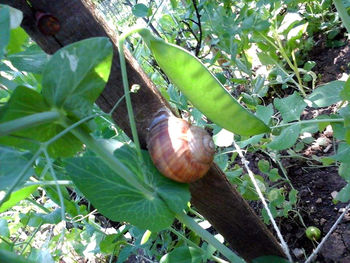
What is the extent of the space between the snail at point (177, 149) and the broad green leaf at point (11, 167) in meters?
0.18

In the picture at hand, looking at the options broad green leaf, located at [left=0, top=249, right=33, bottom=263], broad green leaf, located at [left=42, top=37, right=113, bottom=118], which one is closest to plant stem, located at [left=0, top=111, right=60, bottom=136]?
broad green leaf, located at [left=42, top=37, right=113, bottom=118]

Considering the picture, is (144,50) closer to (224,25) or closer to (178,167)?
(224,25)

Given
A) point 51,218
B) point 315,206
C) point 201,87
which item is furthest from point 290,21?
point 51,218

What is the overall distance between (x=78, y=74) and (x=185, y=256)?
434 mm

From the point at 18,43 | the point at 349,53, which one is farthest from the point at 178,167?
the point at 349,53

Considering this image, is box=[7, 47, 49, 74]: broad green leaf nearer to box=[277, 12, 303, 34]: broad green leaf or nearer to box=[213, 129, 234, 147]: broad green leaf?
box=[213, 129, 234, 147]: broad green leaf

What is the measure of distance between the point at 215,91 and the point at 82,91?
20 centimetres

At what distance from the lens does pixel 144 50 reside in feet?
4.70

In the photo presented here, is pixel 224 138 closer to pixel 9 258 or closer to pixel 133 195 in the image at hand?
pixel 133 195

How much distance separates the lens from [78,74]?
46cm

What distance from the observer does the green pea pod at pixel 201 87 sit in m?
0.53

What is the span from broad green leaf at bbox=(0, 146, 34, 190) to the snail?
177 mm

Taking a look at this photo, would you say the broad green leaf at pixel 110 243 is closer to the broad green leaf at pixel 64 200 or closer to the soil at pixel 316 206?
the broad green leaf at pixel 64 200

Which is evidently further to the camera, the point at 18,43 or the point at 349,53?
the point at 349,53
